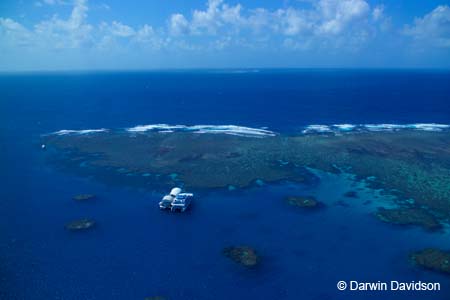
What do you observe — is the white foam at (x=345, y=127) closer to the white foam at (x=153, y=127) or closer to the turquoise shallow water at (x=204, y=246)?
the white foam at (x=153, y=127)

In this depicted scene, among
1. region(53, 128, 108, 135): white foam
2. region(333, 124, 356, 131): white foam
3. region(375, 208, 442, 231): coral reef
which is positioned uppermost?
region(333, 124, 356, 131): white foam

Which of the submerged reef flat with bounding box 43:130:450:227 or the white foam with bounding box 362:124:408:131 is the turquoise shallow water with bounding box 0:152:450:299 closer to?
the submerged reef flat with bounding box 43:130:450:227

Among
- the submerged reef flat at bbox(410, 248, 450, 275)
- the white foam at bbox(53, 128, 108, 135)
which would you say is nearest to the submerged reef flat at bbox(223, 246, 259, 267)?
the submerged reef flat at bbox(410, 248, 450, 275)

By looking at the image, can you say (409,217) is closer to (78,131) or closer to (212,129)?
(212,129)

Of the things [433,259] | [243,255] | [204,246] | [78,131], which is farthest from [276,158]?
[78,131]

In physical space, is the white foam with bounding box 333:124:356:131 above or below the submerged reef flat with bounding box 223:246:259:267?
above

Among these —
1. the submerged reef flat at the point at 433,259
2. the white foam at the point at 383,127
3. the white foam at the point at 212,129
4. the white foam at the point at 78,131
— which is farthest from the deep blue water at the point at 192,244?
the white foam at the point at 383,127
